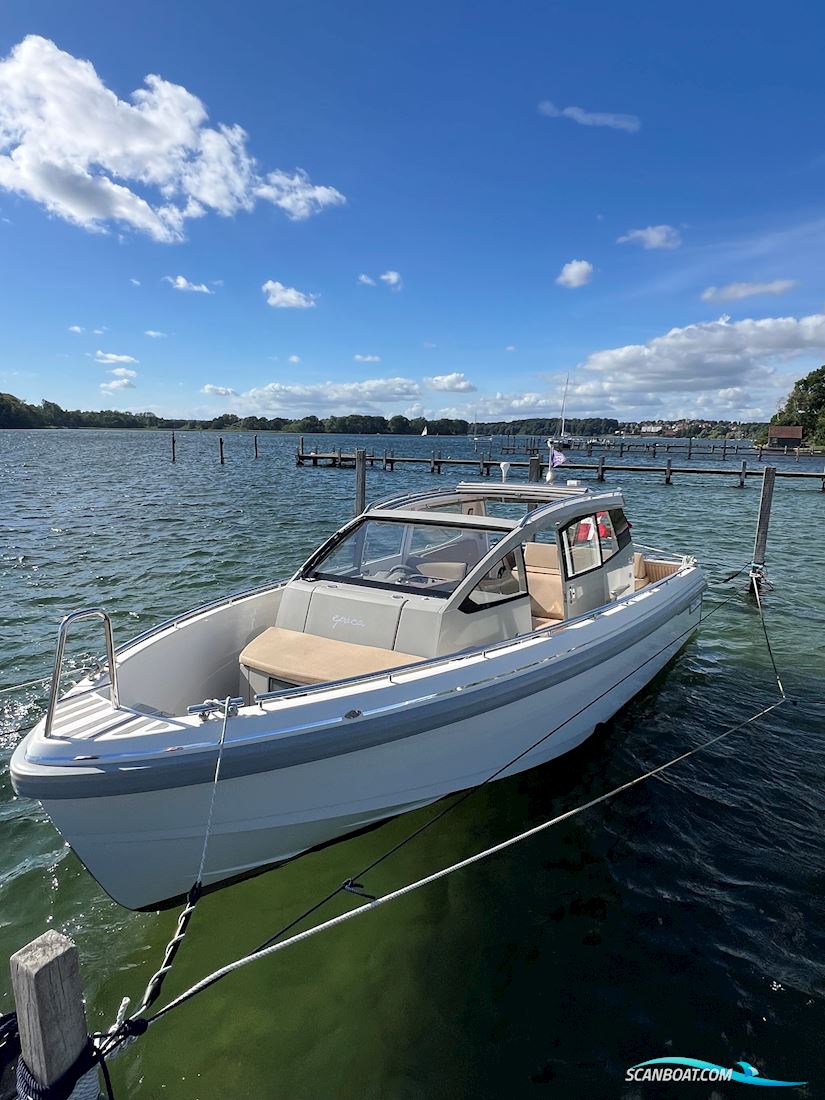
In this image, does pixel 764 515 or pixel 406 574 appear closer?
pixel 406 574

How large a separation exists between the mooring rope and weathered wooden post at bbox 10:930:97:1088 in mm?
157

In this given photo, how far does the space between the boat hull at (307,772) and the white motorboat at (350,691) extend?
0.01 metres

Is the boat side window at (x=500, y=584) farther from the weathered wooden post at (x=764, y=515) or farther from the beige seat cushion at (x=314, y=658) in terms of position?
the weathered wooden post at (x=764, y=515)

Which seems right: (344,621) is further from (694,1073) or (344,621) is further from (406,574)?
(694,1073)

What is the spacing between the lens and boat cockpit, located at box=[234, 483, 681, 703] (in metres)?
4.67

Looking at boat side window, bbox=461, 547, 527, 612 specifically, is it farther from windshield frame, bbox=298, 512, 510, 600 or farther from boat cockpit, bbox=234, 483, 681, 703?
windshield frame, bbox=298, 512, 510, 600

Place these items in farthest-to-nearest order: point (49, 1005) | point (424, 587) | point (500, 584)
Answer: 1. point (500, 584)
2. point (424, 587)
3. point (49, 1005)

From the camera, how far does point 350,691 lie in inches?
155

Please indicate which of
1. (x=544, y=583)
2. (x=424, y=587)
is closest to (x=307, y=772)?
(x=424, y=587)

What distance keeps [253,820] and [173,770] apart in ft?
2.18

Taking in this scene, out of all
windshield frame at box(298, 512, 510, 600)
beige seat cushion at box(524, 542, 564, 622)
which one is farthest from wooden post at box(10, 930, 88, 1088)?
beige seat cushion at box(524, 542, 564, 622)

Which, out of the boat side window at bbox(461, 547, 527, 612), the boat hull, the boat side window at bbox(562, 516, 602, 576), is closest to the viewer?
the boat hull

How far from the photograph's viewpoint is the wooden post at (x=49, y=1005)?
198 centimetres

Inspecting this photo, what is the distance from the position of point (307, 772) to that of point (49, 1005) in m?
1.73
